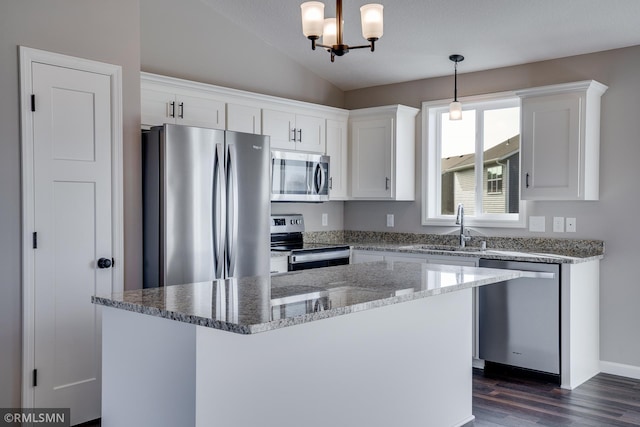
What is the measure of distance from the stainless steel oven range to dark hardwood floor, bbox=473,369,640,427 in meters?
1.41

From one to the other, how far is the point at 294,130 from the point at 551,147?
1995mm

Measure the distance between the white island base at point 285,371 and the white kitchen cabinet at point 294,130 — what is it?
2276 millimetres

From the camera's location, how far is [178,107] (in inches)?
160

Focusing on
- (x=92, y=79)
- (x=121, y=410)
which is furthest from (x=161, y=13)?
(x=121, y=410)

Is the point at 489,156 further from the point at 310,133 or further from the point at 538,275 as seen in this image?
the point at 310,133

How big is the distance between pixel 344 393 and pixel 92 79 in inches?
86.7

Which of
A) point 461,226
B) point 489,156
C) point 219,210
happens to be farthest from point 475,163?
point 219,210

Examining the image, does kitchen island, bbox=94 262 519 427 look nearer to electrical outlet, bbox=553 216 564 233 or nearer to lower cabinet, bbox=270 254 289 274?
lower cabinet, bbox=270 254 289 274

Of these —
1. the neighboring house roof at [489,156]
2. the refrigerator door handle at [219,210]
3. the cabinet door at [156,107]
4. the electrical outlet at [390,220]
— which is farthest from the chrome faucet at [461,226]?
the cabinet door at [156,107]

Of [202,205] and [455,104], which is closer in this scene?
[202,205]

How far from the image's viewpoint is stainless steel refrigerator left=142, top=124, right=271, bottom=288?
350 centimetres

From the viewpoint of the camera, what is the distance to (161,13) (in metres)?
4.22

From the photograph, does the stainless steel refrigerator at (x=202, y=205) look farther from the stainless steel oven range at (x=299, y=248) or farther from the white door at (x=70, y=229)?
the stainless steel oven range at (x=299, y=248)

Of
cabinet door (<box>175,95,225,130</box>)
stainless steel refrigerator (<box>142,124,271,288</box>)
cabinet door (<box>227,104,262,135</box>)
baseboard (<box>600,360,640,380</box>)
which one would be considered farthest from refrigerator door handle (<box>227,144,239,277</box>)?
baseboard (<box>600,360,640,380</box>)
